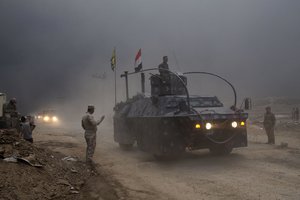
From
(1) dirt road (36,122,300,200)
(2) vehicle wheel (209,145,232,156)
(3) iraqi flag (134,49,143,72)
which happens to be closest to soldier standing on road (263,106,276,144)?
(1) dirt road (36,122,300,200)

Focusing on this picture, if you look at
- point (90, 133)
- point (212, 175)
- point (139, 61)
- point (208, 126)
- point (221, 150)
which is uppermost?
point (139, 61)

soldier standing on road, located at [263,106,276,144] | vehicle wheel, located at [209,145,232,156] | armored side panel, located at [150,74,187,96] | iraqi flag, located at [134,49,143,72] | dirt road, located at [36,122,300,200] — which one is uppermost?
iraqi flag, located at [134,49,143,72]

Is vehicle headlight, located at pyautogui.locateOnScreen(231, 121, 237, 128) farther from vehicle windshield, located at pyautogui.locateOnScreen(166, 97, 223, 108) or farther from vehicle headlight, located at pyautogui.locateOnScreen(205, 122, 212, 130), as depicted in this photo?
vehicle windshield, located at pyautogui.locateOnScreen(166, 97, 223, 108)

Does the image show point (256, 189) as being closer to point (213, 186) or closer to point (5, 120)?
point (213, 186)

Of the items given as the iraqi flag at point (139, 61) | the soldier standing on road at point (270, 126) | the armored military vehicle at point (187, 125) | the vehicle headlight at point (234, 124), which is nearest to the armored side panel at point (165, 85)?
the armored military vehicle at point (187, 125)

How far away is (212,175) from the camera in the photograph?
292 inches

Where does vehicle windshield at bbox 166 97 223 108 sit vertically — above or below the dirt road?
above

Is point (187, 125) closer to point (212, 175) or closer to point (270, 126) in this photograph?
point (212, 175)

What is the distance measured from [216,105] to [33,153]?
554 cm

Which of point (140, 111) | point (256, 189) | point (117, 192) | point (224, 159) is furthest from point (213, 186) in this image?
point (140, 111)

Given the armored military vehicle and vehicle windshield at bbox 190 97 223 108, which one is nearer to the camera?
the armored military vehicle

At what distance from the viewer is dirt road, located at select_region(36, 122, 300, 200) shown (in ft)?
19.1

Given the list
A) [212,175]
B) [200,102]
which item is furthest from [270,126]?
[212,175]

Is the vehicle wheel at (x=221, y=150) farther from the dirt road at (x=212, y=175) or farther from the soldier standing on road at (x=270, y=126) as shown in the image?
the soldier standing on road at (x=270, y=126)
